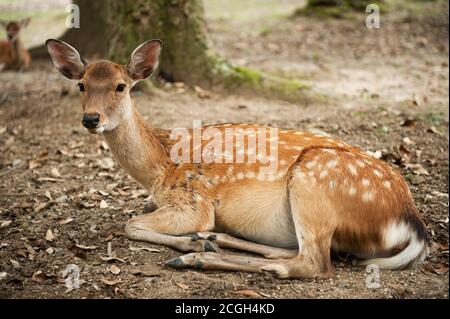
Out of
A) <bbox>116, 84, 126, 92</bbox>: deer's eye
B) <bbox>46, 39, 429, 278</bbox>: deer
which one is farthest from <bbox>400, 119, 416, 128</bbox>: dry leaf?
<bbox>116, 84, 126, 92</bbox>: deer's eye

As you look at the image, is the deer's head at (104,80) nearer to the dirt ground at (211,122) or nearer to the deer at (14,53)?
the dirt ground at (211,122)

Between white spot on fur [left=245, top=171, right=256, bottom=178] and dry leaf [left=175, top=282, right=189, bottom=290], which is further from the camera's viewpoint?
white spot on fur [left=245, top=171, right=256, bottom=178]

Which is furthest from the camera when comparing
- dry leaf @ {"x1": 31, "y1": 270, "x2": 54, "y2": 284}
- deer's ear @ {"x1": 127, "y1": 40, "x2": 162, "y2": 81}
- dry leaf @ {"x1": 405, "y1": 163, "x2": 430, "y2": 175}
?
dry leaf @ {"x1": 405, "y1": 163, "x2": 430, "y2": 175}

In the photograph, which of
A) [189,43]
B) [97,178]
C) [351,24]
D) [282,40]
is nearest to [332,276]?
[97,178]

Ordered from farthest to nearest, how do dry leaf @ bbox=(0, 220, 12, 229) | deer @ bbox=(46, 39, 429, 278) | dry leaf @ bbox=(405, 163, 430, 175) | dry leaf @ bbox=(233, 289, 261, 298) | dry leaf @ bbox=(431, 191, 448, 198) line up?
dry leaf @ bbox=(405, 163, 430, 175) < dry leaf @ bbox=(431, 191, 448, 198) < dry leaf @ bbox=(0, 220, 12, 229) < deer @ bbox=(46, 39, 429, 278) < dry leaf @ bbox=(233, 289, 261, 298)

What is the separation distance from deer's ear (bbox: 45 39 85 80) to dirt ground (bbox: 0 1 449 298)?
1255mm

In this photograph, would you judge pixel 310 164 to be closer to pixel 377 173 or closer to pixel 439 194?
pixel 377 173

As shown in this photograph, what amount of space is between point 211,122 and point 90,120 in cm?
292

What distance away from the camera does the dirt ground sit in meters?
4.41

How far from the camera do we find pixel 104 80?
16.3 feet

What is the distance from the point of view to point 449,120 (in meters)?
7.85

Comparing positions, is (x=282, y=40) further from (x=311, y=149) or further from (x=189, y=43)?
(x=311, y=149)

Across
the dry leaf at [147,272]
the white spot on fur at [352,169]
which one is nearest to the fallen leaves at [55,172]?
the dry leaf at [147,272]

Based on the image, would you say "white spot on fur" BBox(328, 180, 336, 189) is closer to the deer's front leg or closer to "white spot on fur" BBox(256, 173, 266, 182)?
"white spot on fur" BBox(256, 173, 266, 182)
